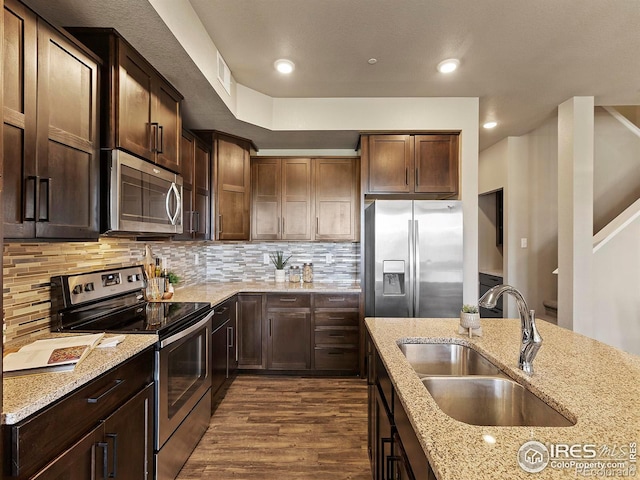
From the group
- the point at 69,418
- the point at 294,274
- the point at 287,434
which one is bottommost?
the point at 287,434

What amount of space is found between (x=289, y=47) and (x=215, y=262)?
253 centimetres

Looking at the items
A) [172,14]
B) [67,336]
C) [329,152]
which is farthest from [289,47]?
[67,336]

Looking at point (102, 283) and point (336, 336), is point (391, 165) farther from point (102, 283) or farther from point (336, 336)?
point (102, 283)

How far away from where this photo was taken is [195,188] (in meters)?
3.00

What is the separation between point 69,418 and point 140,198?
3.78 feet

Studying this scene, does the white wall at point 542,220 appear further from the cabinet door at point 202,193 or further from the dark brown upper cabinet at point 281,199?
the cabinet door at point 202,193

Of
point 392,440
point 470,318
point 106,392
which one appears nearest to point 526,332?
point 470,318

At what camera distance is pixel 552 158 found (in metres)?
4.22

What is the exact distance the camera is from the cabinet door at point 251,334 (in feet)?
10.9

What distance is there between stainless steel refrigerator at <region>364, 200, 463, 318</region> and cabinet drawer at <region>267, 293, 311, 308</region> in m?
0.74

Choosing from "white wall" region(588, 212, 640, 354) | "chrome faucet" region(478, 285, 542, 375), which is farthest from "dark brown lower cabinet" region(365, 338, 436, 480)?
"white wall" region(588, 212, 640, 354)

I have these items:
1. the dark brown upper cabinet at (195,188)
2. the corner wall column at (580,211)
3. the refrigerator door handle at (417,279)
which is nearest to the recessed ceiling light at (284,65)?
the dark brown upper cabinet at (195,188)

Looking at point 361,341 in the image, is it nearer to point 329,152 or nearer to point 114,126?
point 329,152

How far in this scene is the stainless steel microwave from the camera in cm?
168
